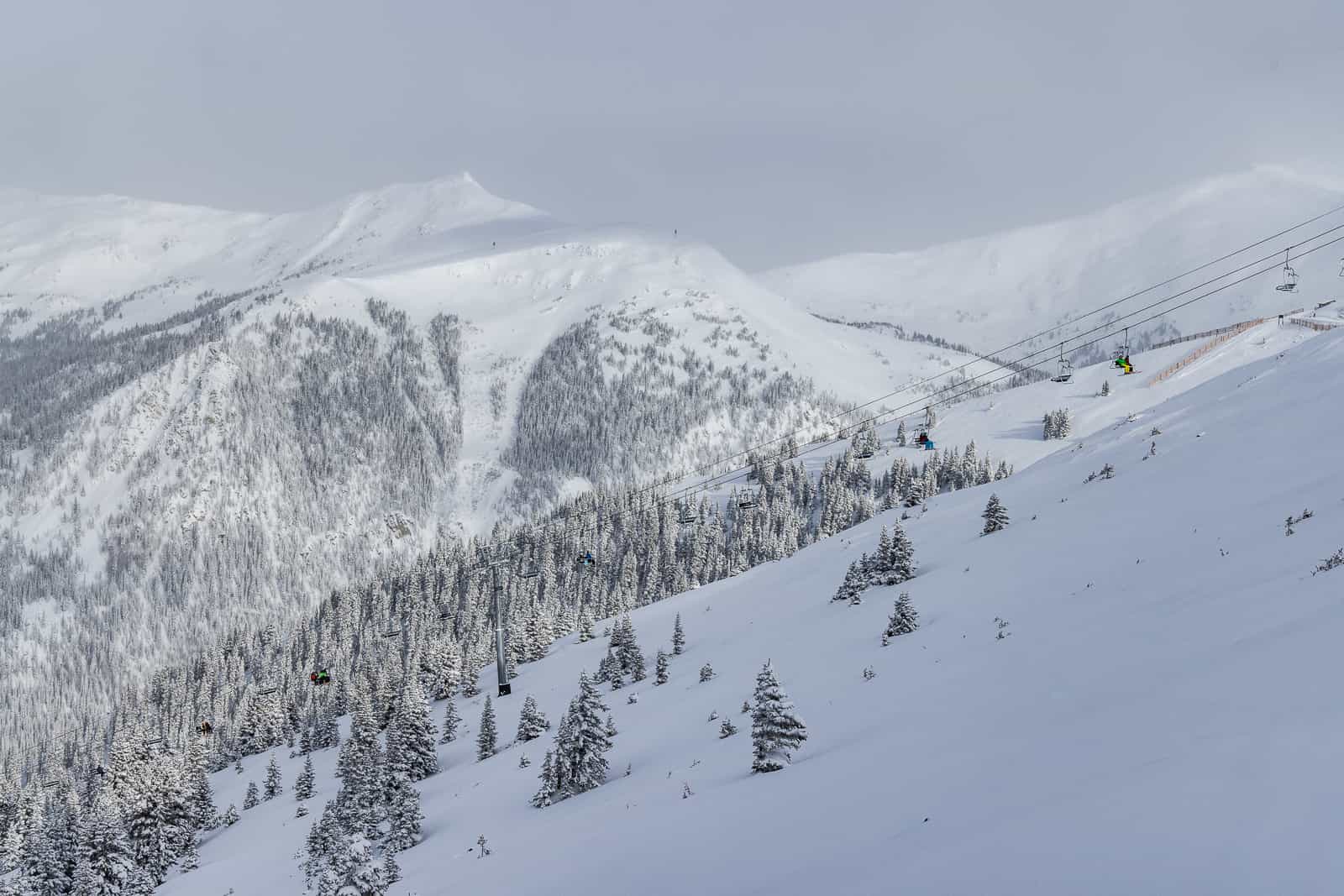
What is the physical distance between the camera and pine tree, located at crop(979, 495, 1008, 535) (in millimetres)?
44531

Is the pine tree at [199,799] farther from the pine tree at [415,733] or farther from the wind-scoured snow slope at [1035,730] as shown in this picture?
the pine tree at [415,733]

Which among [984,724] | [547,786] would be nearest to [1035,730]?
[984,724]

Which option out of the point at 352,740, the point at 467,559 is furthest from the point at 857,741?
the point at 467,559

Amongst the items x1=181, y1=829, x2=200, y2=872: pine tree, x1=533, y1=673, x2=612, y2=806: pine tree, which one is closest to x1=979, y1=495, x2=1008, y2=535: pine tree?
x1=533, y1=673, x2=612, y2=806: pine tree

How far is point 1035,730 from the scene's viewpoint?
15.3 m

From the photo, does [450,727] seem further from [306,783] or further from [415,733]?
[306,783]

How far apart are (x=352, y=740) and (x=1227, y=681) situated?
56.7m

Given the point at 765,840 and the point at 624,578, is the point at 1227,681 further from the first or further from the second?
the point at 624,578


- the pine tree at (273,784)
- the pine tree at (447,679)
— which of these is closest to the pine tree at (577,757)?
the pine tree at (273,784)

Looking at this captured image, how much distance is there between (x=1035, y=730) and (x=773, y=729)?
758 cm

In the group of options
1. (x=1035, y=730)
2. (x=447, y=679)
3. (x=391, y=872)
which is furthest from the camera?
(x=447, y=679)

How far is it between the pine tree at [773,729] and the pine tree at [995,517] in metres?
25.8

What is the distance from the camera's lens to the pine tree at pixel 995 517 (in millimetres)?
44531

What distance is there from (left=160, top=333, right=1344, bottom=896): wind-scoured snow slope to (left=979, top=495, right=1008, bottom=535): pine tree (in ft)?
2.24
